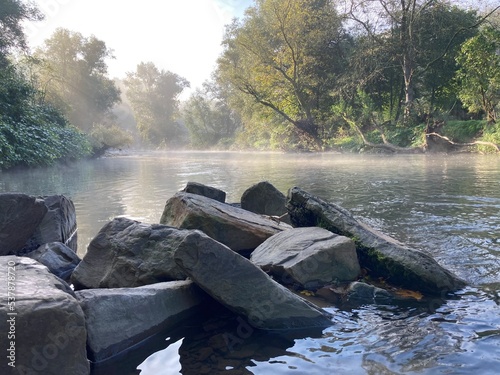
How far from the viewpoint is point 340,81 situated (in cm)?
3053

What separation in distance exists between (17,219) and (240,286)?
124 inches

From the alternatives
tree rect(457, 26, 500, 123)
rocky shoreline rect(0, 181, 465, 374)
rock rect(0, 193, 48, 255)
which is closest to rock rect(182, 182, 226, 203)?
rocky shoreline rect(0, 181, 465, 374)

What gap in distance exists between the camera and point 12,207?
4980 mm

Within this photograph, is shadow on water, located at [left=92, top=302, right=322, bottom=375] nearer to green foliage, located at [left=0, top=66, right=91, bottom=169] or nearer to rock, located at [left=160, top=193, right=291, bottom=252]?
rock, located at [left=160, top=193, right=291, bottom=252]

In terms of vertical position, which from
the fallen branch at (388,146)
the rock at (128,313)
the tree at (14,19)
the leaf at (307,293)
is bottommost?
the leaf at (307,293)

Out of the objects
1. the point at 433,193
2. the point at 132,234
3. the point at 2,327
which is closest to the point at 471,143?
the point at 433,193

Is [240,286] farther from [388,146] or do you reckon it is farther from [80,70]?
[80,70]

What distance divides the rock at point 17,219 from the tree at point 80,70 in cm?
5019

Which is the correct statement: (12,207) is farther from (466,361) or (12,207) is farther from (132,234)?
(466,361)

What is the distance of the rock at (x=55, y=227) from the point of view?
557 centimetres

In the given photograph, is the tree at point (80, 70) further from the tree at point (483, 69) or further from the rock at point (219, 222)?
the rock at point (219, 222)

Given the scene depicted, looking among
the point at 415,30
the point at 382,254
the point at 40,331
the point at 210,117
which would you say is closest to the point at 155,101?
the point at 210,117

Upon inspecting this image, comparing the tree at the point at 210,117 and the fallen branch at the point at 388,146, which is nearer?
the fallen branch at the point at 388,146

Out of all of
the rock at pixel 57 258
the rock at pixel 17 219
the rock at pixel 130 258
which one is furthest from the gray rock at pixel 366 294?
the rock at pixel 17 219
